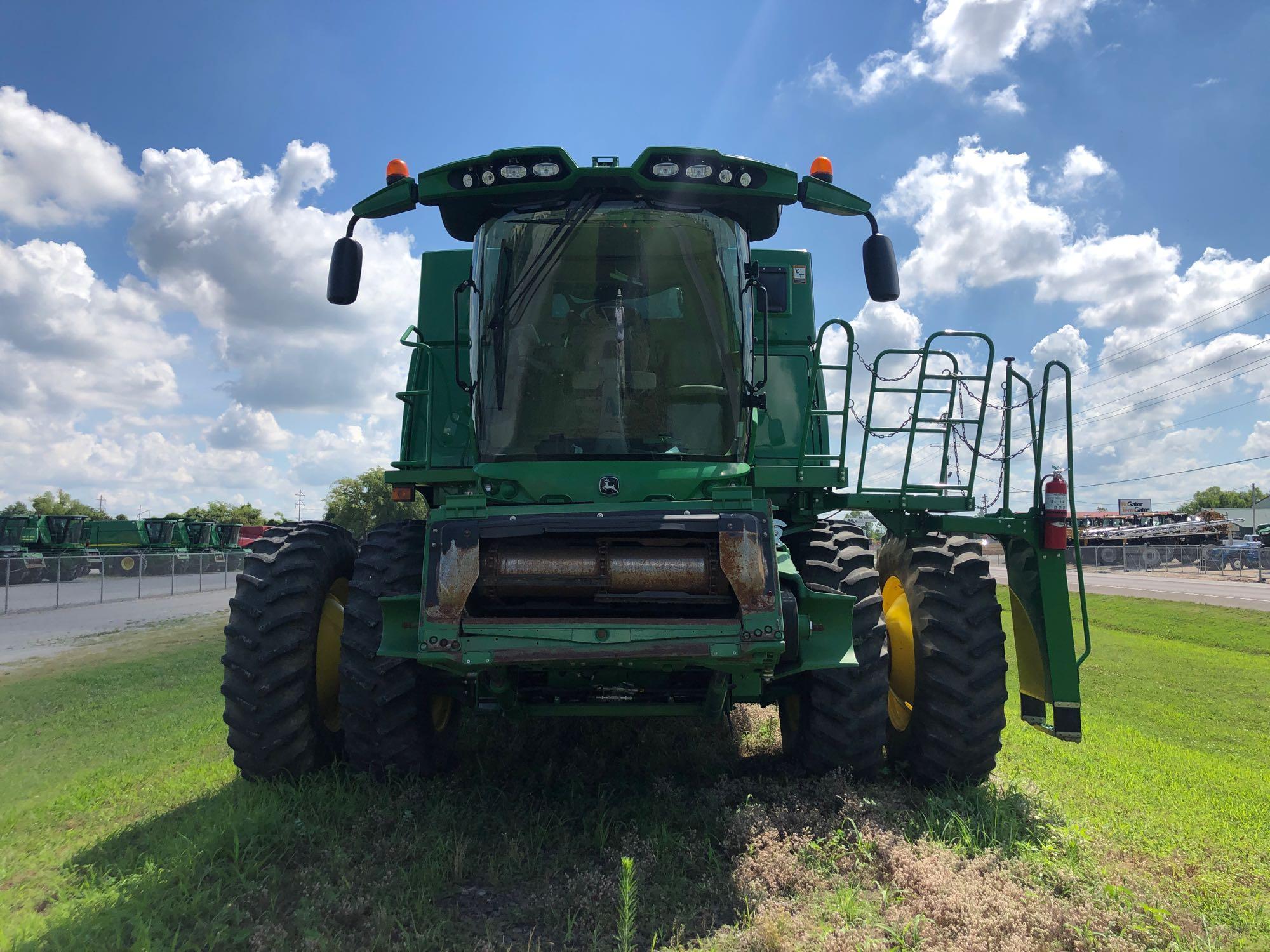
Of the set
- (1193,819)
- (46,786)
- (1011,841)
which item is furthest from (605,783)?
(46,786)

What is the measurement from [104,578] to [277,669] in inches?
785

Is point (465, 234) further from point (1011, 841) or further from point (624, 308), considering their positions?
point (1011, 841)

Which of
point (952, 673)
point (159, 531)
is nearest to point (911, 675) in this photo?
point (952, 673)

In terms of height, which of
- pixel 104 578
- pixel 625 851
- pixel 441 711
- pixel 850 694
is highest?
pixel 850 694

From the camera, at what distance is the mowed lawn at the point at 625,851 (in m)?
3.07

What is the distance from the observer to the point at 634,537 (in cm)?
364

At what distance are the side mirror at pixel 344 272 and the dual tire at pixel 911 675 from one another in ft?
10.0

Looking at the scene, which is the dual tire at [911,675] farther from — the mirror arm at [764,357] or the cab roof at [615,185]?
the cab roof at [615,185]

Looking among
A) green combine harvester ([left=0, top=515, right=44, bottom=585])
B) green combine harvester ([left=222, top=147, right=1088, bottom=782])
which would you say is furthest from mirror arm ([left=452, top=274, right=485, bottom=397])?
green combine harvester ([left=0, top=515, right=44, bottom=585])

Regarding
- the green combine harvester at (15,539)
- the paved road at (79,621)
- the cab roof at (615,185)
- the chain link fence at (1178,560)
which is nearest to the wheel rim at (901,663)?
the cab roof at (615,185)

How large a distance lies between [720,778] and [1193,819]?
2.58 metres

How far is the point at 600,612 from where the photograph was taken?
12.0 feet

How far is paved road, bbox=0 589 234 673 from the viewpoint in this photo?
12637 mm

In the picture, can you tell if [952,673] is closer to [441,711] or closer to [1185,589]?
[441,711]
